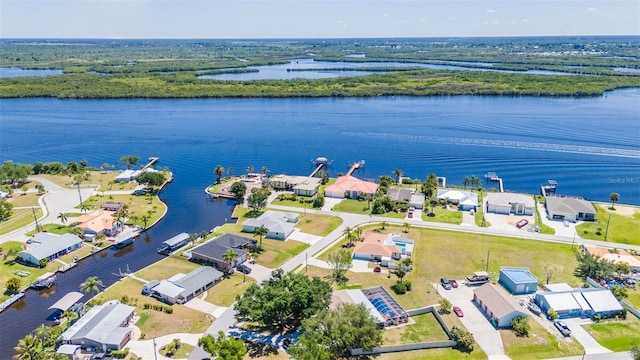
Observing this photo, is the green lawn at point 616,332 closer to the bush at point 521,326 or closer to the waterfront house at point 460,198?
the bush at point 521,326

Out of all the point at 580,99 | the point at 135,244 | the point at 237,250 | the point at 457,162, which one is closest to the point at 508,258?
the point at 237,250

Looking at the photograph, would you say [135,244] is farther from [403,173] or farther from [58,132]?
[58,132]

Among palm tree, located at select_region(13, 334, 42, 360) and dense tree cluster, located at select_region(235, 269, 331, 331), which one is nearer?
palm tree, located at select_region(13, 334, 42, 360)

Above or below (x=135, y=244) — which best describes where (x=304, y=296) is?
above

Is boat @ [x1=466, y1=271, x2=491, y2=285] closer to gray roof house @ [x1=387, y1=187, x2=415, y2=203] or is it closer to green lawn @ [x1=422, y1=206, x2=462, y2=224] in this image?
green lawn @ [x1=422, y1=206, x2=462, y2=224]

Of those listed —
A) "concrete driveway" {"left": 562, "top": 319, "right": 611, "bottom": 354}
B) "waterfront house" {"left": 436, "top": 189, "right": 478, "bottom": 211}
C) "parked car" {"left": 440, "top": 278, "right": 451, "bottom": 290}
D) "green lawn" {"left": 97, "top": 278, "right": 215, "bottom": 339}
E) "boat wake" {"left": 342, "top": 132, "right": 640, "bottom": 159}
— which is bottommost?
"concrete driveway" {"left": 562, "top": 319, "right": 611, "bottom": 354}

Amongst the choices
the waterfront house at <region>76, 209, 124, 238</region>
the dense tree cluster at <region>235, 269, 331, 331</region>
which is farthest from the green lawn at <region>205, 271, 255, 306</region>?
the waterfront house at <region>76, 209, 124, 238</region>
